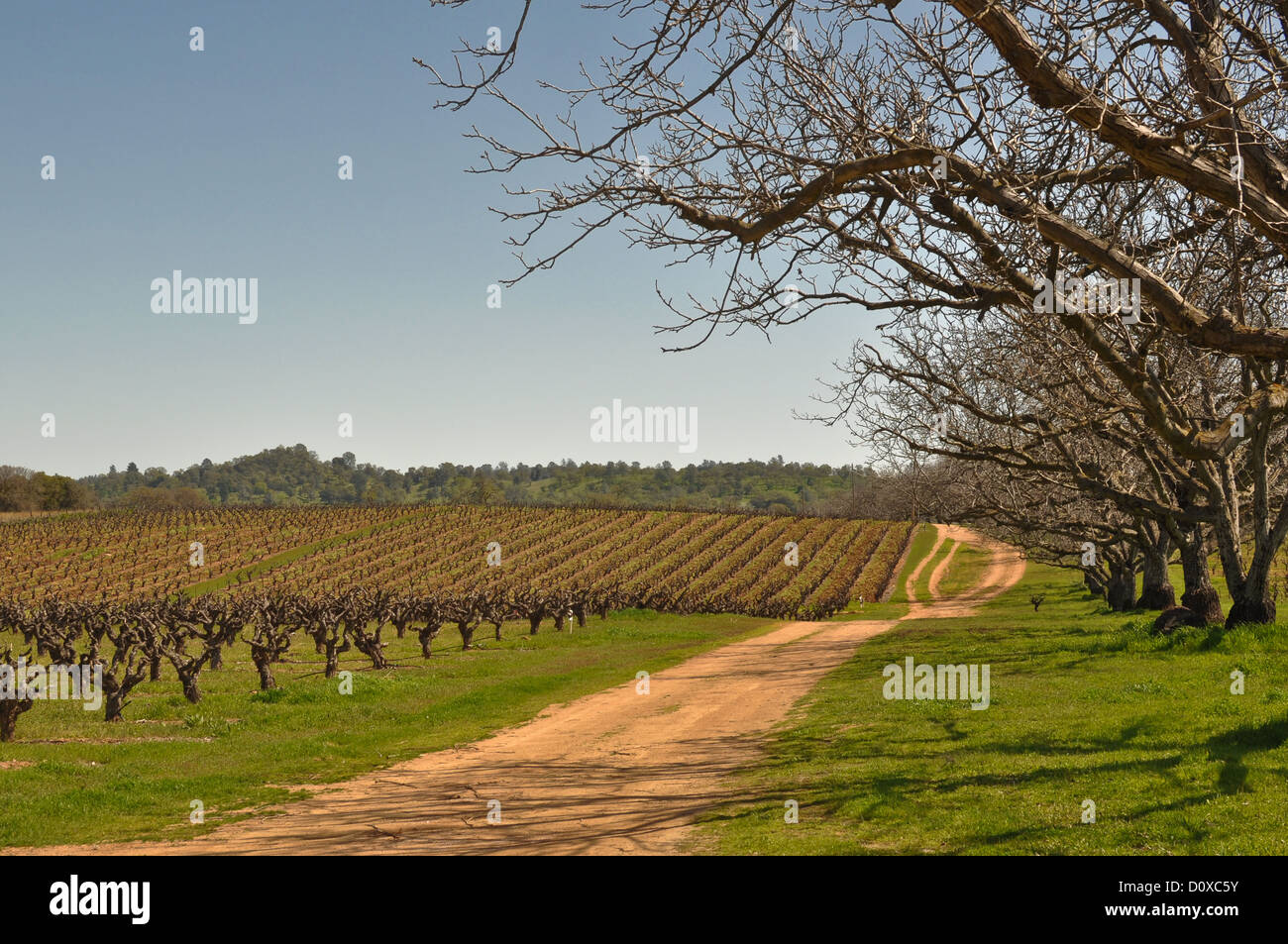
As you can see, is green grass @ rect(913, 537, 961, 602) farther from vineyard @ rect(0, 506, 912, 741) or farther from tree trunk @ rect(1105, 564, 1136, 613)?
tree trunk @ rect(1105, 564, 1136, 613)

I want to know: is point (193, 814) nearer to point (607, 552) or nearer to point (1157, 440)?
point (1157, 440)

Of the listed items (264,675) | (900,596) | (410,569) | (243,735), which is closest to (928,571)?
(900,596)

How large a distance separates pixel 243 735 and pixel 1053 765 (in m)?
11.8

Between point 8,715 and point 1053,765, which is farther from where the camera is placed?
point 8,715

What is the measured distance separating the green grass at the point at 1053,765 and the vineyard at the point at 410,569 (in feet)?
57.7

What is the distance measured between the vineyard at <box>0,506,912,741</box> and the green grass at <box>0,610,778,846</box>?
231 inches

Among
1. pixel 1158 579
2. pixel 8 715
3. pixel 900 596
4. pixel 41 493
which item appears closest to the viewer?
pixel 8 715

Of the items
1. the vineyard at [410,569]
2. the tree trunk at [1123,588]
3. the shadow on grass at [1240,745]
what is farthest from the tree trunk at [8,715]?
the tree trunk at [1123,588]

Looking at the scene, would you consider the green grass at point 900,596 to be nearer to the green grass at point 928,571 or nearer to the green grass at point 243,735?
the green grass at point 928,571

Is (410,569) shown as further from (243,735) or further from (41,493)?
(41,493)

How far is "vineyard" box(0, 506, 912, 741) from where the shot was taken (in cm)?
3628

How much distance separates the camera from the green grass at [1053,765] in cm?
722

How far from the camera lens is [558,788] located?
1061 centimetres

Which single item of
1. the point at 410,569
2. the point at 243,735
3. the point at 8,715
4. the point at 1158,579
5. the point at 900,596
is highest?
the point at 1158,579
